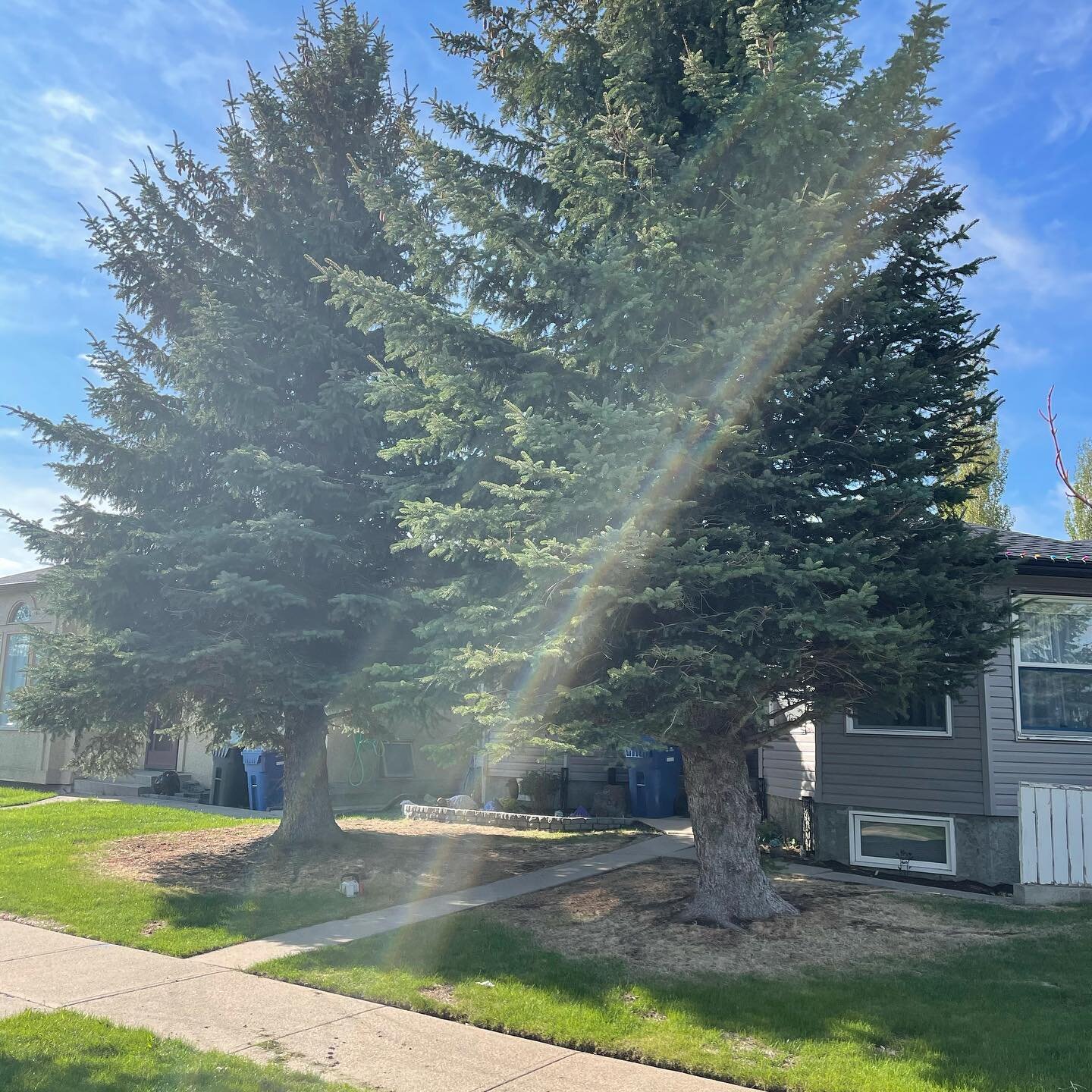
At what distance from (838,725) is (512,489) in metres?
6.34

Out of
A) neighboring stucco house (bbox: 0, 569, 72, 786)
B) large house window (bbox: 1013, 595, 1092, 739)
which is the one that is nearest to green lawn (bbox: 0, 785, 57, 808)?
neighboring stucco house (bbox: 0, 569, 72, 786)

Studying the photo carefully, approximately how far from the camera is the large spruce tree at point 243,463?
32.2 ft

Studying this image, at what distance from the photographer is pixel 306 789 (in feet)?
36.7

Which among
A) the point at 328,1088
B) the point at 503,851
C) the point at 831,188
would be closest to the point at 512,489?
the point at 831,188

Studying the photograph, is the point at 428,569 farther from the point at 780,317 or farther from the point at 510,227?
the point at 780,317

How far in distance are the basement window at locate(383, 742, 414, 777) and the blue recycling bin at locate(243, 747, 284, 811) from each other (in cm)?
351

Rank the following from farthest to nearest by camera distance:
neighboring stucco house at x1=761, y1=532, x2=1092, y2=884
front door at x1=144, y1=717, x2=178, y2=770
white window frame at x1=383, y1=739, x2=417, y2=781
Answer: front door at x1=144, y1=717, x2=178, y2=770 → white window frame at x1=383, y1=739, x2=417, y2=781 → neighboring stucco house at x1=761, y1=532, x2=1092, y2=884

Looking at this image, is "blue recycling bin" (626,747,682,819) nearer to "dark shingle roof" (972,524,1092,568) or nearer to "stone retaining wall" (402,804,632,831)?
"stone retaining wall" (402,804,632,831)

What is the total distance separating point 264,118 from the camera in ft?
37.9

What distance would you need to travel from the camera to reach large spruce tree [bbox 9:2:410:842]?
32.2 ft

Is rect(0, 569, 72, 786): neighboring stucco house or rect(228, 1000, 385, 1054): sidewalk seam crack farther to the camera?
rect(0, 569, 72, 786): neighboring stucco house

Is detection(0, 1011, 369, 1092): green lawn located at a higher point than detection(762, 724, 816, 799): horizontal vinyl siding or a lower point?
lower

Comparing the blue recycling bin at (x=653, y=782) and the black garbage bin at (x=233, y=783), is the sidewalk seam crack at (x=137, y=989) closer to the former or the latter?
the blue recycling bin at (x=653, y=782)

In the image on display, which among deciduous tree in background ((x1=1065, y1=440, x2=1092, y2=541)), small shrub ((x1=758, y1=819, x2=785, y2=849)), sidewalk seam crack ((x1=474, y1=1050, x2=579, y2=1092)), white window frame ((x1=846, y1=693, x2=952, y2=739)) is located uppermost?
deciduous tree in background ((x1=1065, y1=440, x2=1092, y2=541))
